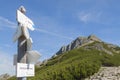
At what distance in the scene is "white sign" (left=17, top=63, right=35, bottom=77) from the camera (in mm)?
7012

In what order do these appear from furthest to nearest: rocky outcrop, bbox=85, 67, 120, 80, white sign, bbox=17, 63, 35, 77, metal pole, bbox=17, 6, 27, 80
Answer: rocky outcrop, bbox=85, 67, 120, 80 → metal pole, bbox=17, 6, 27, 80 → white sign, bbox=17, 63, 35, 77

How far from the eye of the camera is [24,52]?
7234mm

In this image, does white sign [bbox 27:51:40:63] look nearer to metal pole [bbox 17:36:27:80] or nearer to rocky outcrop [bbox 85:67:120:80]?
metal pole [bbox 17:36:27:80]

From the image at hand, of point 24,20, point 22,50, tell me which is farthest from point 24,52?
point 24,20

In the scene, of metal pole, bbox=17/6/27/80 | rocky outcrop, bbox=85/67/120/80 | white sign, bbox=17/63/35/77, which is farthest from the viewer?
rocky outcrop, bbox=85/67/120/80

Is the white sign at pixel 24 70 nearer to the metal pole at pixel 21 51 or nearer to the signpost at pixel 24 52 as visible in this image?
the signpost at pixel 24 52

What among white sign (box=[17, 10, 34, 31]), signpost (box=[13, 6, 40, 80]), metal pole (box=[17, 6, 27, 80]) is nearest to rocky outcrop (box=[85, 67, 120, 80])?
white sign (box=[17, 10, 34, 31])

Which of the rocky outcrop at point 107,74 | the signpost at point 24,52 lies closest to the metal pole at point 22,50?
the signpost at point 24,52

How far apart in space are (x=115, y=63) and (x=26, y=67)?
125ft

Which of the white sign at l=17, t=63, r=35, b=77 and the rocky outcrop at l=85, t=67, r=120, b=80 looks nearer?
the white sign at l=17, t=63, r=35, b=77

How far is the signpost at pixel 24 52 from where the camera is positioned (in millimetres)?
7109

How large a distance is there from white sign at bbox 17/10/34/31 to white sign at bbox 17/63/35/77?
911mm

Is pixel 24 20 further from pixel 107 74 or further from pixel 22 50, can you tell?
pixel 107 74

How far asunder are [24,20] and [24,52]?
74 centimetres
